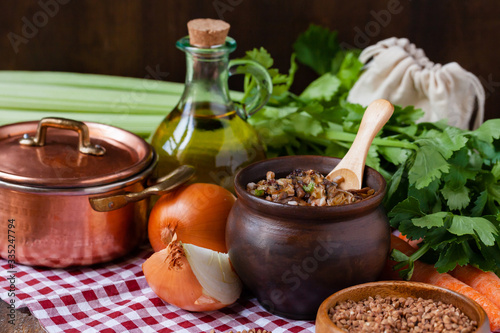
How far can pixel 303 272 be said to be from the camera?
0.99 metres

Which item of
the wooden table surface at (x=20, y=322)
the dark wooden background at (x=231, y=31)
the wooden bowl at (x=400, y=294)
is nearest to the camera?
the wooden bowl at (x=400, y=294)

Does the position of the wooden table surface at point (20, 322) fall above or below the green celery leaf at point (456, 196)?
below

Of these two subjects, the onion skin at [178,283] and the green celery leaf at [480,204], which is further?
the green celery leaf at [480,204]

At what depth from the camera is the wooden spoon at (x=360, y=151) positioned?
3.72 feet

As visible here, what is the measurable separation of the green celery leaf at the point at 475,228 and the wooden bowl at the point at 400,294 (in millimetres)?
149

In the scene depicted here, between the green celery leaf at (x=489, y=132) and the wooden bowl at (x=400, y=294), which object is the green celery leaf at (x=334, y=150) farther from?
the wooden bowl at (x=400, y=294)

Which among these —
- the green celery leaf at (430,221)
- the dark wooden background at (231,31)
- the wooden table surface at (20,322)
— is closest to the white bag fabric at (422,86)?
the dark wooden background at (231,31)

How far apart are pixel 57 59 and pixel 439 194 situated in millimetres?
1561

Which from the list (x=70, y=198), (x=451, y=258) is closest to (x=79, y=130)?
(x=70, y=198)

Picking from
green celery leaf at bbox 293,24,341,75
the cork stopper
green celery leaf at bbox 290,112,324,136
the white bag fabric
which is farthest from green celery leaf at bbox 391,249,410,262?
green celery leaf at bbox 293,24,341,75

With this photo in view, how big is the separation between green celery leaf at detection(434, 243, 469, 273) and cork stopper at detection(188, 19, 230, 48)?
0.64m

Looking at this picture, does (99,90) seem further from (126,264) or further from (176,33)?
(126,264)

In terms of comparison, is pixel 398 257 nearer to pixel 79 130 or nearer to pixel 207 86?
pixel 207 86

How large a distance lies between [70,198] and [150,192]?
158 millimetres
